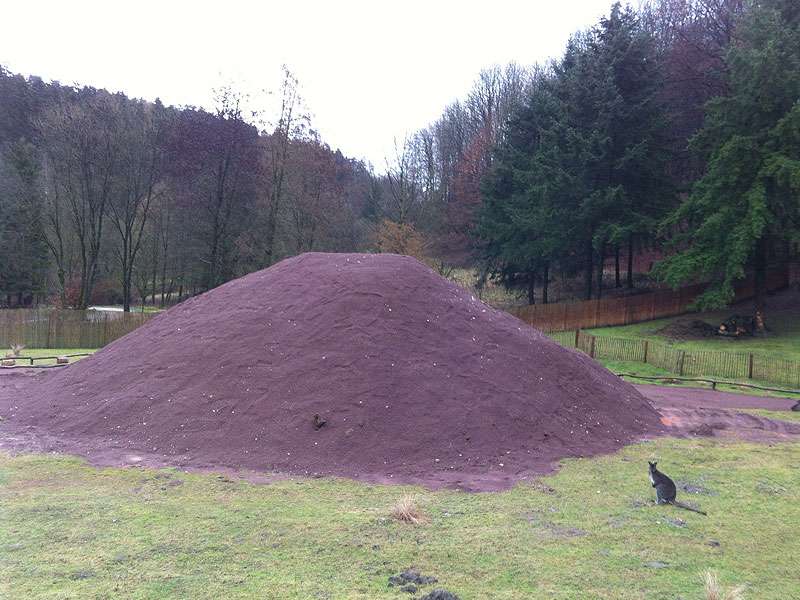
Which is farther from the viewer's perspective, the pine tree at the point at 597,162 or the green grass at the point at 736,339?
the pine tree at the point at 597,162

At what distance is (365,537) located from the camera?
22.4ft

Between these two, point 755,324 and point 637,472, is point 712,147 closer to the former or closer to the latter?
point 755,324

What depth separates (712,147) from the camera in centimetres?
3112

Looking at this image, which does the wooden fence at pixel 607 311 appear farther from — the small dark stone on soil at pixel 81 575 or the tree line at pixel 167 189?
the small dark stone on soil at pixel 81 575

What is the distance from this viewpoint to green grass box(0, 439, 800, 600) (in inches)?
221

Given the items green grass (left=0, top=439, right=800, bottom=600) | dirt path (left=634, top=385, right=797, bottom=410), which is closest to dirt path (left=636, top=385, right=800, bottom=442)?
dirt path (left=634, top=385, right=797, bottom=410)

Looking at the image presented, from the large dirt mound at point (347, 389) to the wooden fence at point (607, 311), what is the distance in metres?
17.0

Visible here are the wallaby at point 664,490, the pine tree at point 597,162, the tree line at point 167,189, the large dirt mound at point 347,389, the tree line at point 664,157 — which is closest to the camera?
the wallaby at point 664,490

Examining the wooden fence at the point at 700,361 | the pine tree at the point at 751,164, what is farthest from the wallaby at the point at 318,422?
the pine tree at the point at 751,164

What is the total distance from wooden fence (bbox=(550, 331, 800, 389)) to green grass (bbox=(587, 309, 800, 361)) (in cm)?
282

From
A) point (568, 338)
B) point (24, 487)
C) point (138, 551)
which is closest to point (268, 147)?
point (568, 338)

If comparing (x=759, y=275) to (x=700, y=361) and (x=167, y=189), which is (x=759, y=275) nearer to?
(x=700, y=361)

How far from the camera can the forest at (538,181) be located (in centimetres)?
2841

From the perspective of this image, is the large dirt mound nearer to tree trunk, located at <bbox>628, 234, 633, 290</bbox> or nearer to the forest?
the forest
